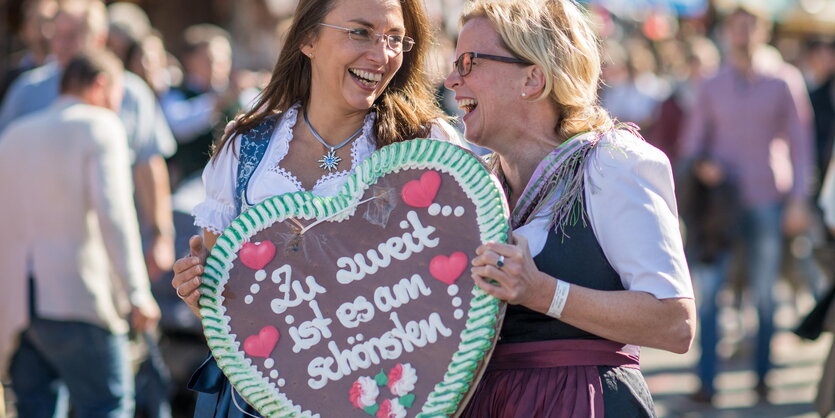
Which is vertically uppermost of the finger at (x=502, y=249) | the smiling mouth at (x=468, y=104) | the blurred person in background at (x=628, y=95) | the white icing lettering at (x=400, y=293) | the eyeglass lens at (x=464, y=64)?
the eyeglass lens at (x=464, y=64)

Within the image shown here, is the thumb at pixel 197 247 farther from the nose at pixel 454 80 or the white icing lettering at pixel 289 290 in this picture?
the nose at pixel 454 80

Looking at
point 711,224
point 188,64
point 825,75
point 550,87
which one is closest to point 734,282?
point 711,224

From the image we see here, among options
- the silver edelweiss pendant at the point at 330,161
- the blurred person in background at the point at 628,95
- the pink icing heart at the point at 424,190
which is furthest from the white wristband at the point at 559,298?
the blurred person in background at the point at 628,95

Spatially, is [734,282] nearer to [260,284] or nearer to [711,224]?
[711,224]

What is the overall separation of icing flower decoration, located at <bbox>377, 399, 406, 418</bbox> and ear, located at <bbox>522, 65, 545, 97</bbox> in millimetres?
781

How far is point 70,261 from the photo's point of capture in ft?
13.5

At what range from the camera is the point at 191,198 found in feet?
18.0

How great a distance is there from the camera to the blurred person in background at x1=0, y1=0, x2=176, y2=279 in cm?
517

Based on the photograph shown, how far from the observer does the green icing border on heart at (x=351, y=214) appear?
7.14 feet

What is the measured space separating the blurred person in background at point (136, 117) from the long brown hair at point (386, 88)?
2.47m

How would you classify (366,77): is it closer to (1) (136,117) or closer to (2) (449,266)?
(2) (449,266)

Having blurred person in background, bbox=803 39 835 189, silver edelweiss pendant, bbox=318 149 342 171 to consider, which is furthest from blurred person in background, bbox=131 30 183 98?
blurred person in background, bbox=803 39 835 189

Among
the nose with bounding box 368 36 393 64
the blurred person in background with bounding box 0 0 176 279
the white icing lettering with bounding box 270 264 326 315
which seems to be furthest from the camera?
the blurred person in background with bounding box 0 0 176 279

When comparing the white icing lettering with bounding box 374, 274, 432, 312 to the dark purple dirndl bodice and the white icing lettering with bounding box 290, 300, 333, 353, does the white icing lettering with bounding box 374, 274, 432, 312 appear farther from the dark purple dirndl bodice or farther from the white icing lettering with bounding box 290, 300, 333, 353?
the dark purple dirndl bodice
